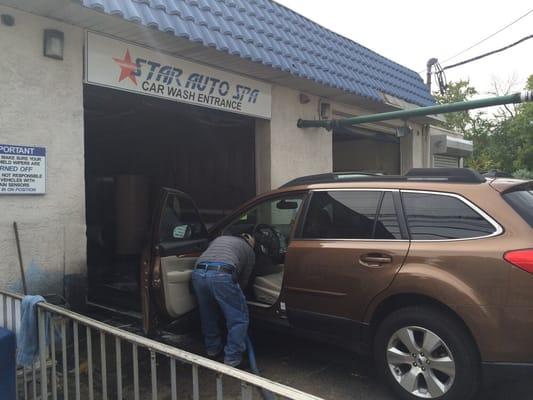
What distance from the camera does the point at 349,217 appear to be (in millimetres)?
3982

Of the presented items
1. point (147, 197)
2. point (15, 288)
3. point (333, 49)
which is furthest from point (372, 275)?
point (147, 197)

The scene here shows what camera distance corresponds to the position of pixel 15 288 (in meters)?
4.45

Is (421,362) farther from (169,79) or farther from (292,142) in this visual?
(292,142)

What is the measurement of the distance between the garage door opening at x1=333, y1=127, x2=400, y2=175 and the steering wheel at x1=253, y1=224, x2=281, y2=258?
6.15 metres

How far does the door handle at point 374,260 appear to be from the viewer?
356 centimetres

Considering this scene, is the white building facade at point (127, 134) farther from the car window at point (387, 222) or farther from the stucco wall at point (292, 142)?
the car window at point (387, 222)

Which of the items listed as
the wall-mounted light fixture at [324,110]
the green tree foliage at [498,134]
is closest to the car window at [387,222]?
the wall-mounted light fixture at [324,110]

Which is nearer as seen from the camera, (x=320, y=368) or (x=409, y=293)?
(x=409, y=293)

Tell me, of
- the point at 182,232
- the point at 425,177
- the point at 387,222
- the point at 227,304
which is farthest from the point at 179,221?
the point at 425,177

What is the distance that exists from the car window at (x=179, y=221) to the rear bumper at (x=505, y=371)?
2.70 metres

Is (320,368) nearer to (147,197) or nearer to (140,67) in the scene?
(140,67)

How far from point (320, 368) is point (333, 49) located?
5.57 m

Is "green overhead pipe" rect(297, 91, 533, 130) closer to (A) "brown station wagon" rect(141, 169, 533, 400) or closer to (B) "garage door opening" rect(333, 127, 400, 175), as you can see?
(A) "brown station wagon" rect(141, 169, 533, 400)

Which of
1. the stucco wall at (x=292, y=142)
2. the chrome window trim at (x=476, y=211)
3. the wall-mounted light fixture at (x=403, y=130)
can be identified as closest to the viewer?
the chrome window trim at (x=476, y=211)
